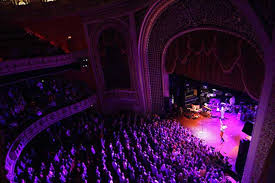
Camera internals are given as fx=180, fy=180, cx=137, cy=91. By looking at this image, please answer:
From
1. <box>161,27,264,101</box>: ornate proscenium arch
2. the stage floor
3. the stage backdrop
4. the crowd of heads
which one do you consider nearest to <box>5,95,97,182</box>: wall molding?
the crowd of heads

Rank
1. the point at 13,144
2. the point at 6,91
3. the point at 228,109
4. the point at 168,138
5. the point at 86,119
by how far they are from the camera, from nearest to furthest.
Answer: the point at 13,144
the point at 168,138
the point at 6,91
the point at 86,119
the point at 228,109

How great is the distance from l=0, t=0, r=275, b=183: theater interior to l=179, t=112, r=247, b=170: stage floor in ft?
0.21

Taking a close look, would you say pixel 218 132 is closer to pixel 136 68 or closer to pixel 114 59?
pixel 136 68

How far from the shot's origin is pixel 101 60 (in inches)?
452

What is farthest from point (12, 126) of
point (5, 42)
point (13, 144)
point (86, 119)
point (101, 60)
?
point (101, 60)

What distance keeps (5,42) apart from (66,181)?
8.10 meters

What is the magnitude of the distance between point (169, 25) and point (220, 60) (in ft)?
10.7

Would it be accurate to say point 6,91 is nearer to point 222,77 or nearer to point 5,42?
point 5,42

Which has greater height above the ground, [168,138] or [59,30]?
[59,30]

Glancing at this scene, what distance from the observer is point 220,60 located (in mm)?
6719

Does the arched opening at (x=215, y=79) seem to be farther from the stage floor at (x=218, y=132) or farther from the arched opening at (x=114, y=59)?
the arched opening at (x=114, y=59)

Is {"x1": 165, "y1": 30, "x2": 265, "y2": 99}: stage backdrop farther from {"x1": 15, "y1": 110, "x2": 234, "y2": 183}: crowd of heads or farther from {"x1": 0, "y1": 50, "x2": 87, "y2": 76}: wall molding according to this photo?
{"x1": 0, "y1": 50, "x2": 87, "y2": 76}: wall molding

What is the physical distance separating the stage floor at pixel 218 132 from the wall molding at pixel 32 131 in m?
6.40

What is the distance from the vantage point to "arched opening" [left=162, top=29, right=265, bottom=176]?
605 centimetres
